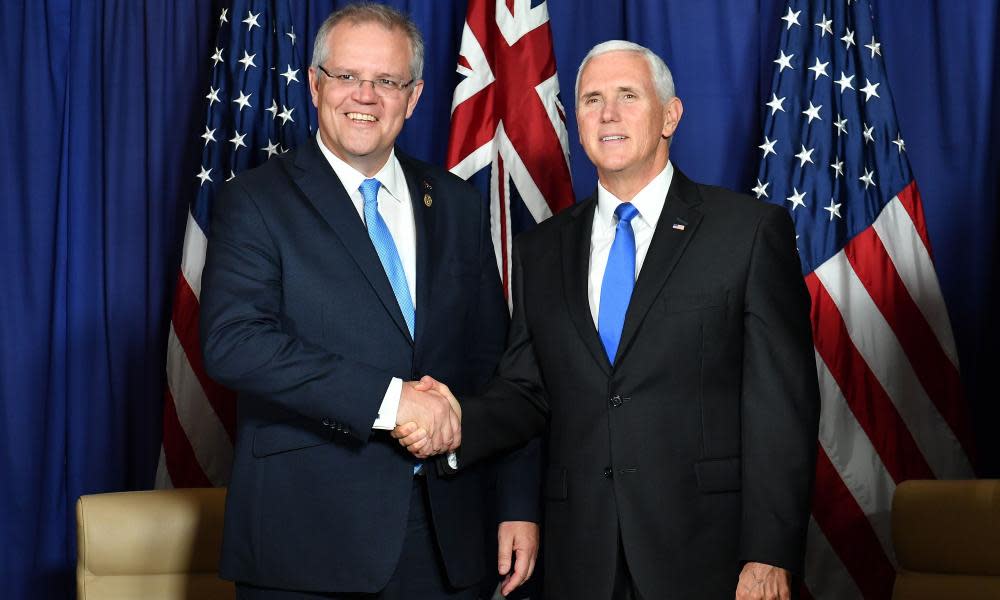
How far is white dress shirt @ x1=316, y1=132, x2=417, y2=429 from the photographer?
8.57 ft

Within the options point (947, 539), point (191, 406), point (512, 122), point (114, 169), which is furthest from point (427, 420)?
point (114, 169)

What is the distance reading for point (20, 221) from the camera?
4539mm

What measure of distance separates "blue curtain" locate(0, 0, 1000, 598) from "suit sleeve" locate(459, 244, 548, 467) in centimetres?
183

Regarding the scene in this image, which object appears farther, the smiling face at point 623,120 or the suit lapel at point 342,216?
the smiling face at point 623,120

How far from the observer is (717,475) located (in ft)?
7.98

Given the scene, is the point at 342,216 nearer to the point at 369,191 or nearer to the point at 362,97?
the point at 369,191

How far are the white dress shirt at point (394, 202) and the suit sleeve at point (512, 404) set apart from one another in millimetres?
300

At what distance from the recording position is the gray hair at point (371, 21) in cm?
269

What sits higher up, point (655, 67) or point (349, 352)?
point (655, 67)

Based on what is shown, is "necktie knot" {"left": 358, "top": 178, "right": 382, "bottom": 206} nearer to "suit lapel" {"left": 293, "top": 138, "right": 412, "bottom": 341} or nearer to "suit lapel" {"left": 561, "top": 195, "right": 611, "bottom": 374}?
"suit lapel" {"left": 293, "top": 138, "right": 412, "bottom": 341}

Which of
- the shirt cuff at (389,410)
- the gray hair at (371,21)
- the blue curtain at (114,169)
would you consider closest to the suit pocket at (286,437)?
the shirt cuff at (389,410)

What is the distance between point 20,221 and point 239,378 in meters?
2.65

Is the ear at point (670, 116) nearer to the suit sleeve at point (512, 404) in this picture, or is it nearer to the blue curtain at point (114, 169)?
the suit sleeve at point (512, 404)

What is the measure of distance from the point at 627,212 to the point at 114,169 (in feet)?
9.03
